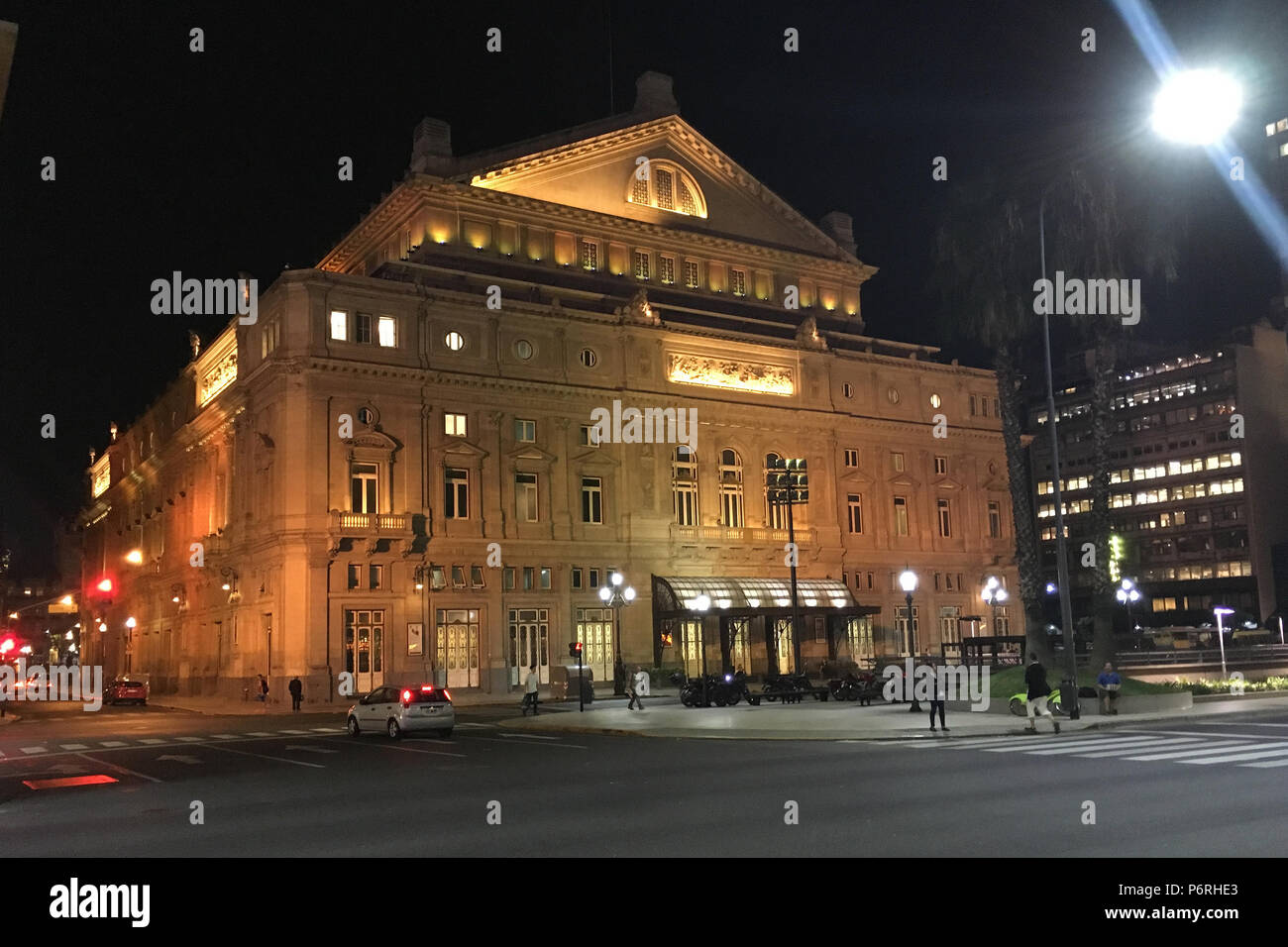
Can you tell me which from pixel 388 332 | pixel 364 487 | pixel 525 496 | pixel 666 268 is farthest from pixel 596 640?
pixel 666 268

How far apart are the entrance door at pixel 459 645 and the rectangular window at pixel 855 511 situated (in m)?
26.0

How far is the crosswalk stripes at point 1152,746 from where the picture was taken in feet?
63.2

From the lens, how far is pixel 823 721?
99.2ft

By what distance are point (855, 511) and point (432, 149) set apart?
109ft

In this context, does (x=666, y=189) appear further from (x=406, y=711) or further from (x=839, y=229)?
(x=406, y=711)

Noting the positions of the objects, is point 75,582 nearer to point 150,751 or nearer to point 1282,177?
point 150,751

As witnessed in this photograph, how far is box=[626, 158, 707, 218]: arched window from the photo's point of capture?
65.2 m

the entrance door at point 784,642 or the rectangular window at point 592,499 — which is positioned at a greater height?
the rectangular window at point 592,499

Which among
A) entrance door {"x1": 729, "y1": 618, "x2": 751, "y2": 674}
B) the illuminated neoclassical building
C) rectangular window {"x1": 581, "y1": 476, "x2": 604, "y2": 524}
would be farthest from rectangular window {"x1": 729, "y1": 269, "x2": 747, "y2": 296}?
entrance door {"x1": 729, "y1": 618, "x2": 751, "y2": 674}

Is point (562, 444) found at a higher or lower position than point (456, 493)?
higher

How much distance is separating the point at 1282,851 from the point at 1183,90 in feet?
33.7

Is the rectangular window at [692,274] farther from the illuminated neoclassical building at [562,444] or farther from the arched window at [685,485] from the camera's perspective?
the arched window at [685,485]

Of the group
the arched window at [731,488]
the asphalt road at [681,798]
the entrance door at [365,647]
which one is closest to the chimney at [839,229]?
the arched window at [731,488]

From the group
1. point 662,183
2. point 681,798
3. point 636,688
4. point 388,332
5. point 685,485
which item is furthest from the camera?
point 662,183
